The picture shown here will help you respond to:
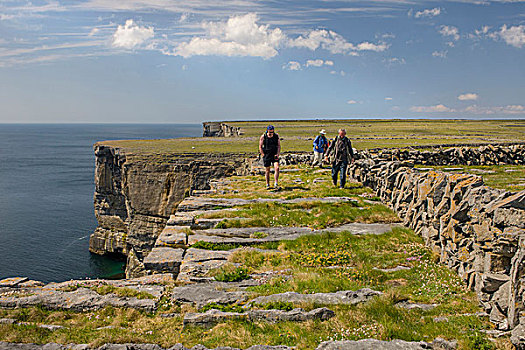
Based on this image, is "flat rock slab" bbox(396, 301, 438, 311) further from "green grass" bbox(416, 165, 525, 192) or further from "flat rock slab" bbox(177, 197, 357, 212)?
"flat rock slab" bbox(177, 197, 357, 212)

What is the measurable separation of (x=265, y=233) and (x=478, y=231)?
681 centimetres

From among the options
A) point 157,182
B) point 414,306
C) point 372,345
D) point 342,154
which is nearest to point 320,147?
point 342,154

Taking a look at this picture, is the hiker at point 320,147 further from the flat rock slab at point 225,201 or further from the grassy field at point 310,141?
the grassy field at point 310,141

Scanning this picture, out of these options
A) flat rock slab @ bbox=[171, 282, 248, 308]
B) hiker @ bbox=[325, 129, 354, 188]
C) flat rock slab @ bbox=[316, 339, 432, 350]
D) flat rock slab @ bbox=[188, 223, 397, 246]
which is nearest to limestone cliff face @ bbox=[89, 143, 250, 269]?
hiker @ bbox=[325, 129, 354, 188]

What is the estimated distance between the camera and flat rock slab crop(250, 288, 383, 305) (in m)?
8.08

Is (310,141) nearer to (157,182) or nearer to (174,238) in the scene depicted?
(157,182)

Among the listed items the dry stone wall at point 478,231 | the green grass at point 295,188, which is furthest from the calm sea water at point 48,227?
the dry stone wall at point 478,231

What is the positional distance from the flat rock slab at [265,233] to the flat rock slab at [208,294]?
3.16 meters

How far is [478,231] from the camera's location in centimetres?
812

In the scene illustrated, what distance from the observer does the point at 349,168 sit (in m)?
22.7

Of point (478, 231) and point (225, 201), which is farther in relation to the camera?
point (225, 201)

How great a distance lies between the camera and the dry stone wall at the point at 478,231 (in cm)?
689

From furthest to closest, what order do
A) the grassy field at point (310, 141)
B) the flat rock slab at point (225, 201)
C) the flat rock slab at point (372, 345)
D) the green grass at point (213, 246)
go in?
1. the grassy field at point (310, 141)
2. the flat rock slab at point (225, 201)
3. the green grass at point (213, 246)
4. the flat rock slab at point (372, 345)

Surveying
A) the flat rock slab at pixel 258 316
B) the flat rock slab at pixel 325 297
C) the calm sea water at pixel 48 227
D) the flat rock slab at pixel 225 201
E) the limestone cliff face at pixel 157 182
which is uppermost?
the flat rock slab at pixel 225 201
